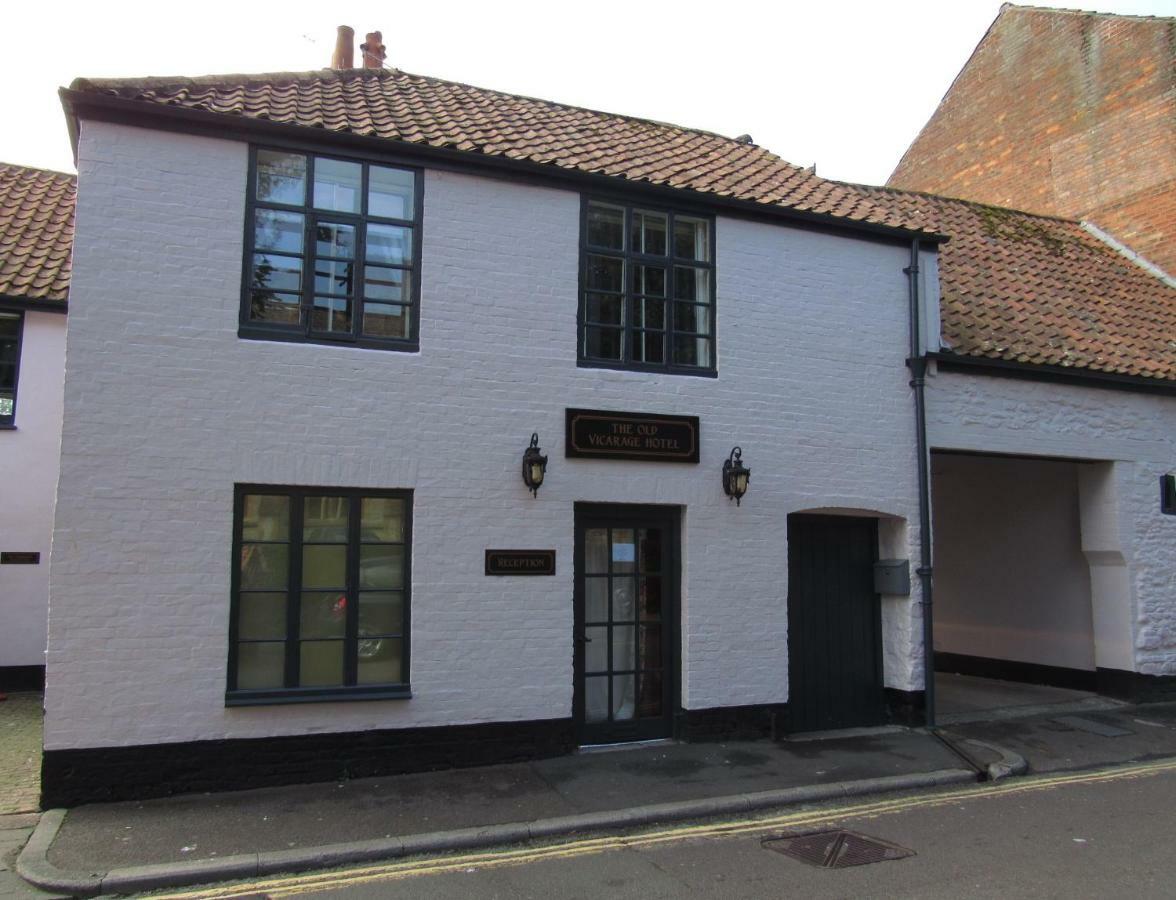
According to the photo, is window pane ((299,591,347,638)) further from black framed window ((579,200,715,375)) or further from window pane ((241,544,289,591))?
black framed window ((579,200,715,375))

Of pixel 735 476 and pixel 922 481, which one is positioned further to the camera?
pixel 922 481

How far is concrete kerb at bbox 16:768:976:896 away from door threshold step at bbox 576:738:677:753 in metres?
1.61

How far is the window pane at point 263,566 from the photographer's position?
785 centimetres

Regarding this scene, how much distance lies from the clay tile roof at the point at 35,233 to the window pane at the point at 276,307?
191 inches

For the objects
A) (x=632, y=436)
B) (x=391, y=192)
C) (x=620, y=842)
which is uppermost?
(x=391, y=192)

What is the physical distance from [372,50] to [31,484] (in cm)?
721

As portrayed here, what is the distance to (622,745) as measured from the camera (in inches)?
359

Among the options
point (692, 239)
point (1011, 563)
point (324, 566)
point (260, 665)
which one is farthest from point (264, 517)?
point (1011, 563)

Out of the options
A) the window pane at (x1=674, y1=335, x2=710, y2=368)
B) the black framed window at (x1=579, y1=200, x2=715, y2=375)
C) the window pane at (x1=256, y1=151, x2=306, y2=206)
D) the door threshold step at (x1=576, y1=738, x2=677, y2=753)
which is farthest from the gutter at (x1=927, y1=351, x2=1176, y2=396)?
the window pane at (x1=256, y1=151, x2=306, y2=206)

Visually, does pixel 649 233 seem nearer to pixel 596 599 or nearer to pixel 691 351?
pixel 691 351

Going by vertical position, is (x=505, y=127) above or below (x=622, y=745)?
above

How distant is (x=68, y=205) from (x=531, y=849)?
12346 mm

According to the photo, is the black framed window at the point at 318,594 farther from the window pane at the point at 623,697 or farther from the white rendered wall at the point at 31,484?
the white rendered wall at the point at 31,484

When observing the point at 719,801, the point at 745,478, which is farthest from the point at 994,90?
the point at 719,801
